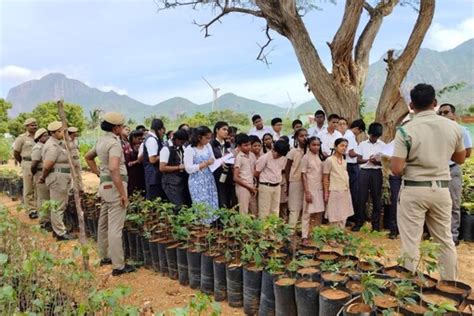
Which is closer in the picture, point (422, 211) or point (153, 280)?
point (422, 211)

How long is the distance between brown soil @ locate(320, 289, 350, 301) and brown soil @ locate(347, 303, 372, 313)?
11cm

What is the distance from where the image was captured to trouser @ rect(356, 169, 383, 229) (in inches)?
201

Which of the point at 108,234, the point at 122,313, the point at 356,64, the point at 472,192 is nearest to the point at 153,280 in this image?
the point at 108,234

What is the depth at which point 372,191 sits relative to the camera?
5.12 meters

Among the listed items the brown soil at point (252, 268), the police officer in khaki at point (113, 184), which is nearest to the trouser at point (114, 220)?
the police officer in khaki at point (113, 184)

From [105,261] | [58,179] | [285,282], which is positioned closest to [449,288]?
[285,282]

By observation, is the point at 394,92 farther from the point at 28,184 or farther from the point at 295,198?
the point at 28,184

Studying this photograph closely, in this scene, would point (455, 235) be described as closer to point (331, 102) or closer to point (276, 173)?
point (276, 173)

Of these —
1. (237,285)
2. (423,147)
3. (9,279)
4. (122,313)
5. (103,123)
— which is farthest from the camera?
(103,123)

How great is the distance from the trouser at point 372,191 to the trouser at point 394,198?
0.53 feet

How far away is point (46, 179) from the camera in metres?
5.15

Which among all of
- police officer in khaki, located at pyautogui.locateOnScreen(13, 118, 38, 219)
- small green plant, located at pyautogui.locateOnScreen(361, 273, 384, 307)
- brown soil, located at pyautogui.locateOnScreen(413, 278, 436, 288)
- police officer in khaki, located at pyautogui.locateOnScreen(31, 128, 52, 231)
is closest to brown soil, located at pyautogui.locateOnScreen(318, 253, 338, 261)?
brown soil, located at pyautogui.locateOnScreen(413, 278, 436, 288)

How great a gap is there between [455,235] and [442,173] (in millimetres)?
2274

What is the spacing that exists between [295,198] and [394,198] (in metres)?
1.25
